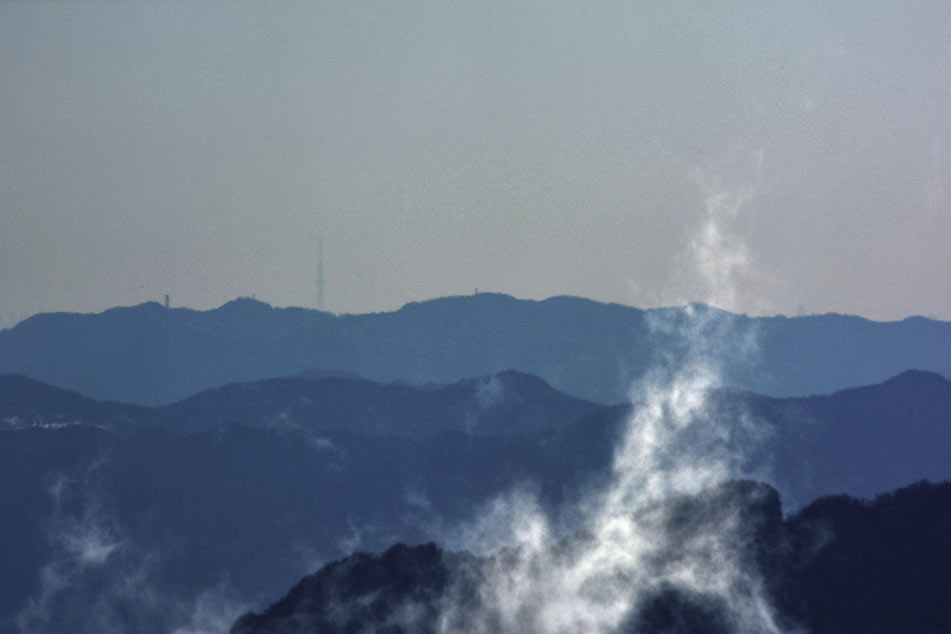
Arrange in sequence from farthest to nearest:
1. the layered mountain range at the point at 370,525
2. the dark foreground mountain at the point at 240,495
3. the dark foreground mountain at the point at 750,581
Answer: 1. the dark foreground mountain at the point at 240,495
2. the layered mountain range at the point at 370,525
3. the dark foreground mountain at the point at 750,581

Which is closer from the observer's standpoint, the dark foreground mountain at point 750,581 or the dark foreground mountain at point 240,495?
the dark foreground mountain at point 750,581

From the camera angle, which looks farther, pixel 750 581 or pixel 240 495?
pixel 240 495

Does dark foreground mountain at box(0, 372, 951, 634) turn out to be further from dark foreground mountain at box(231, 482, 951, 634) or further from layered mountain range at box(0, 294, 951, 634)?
dark foreground mountain at box(231, 482, 951, 634)

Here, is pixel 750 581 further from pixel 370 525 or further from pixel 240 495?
pixel 240 495

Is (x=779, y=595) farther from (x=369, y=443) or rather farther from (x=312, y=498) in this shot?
(x=369, y=443)

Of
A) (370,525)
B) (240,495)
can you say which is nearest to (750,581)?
(370,525)

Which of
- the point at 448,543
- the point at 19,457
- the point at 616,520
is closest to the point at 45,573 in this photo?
the point at 19,457

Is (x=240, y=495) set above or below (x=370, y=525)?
above

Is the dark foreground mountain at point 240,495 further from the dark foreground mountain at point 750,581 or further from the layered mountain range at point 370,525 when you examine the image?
the dark foreground mountain at point 750,581

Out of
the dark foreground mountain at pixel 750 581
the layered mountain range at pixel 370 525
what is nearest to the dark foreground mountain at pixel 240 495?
the layered mountain range at pixel 370 525
